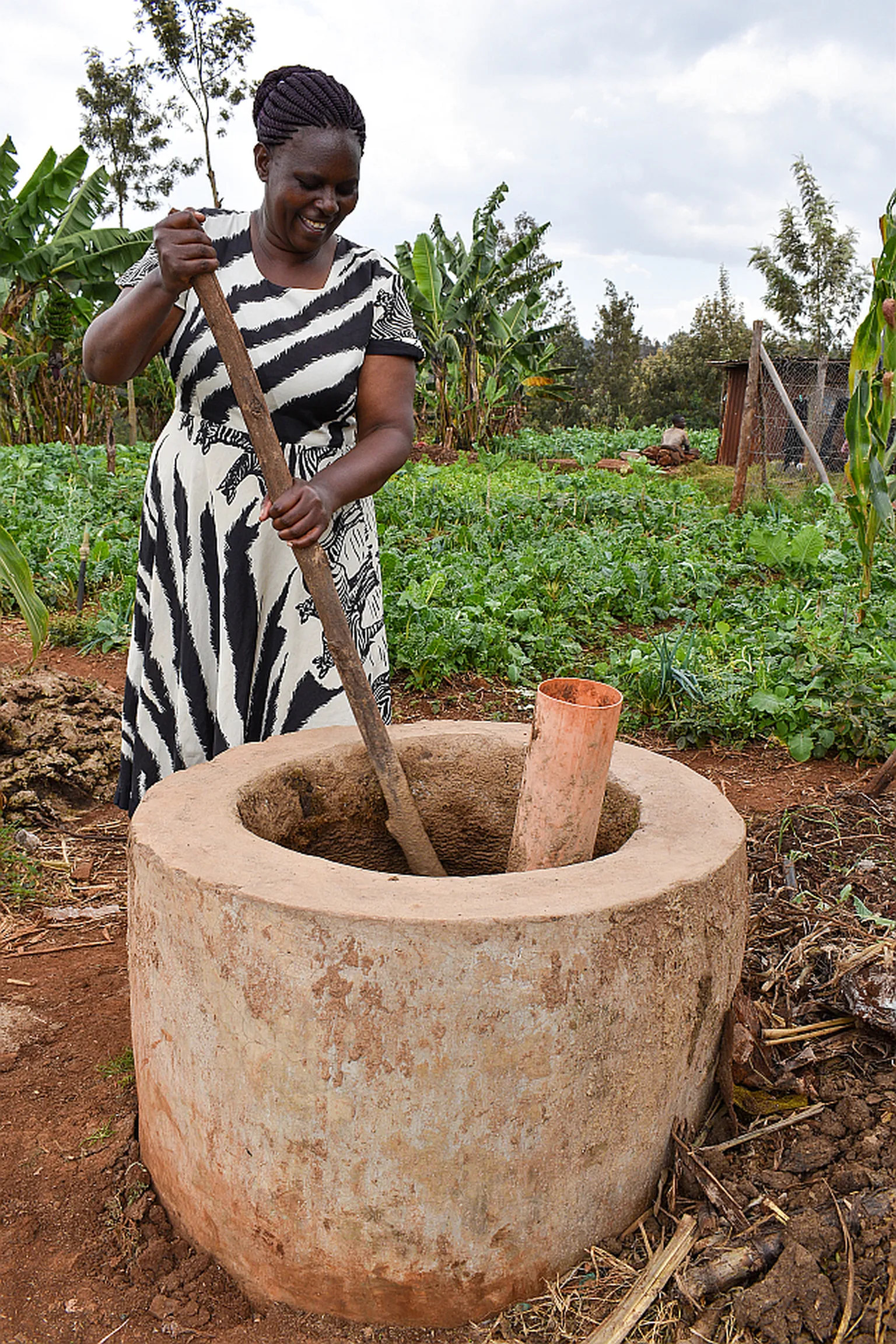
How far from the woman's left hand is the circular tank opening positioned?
0.47 metres

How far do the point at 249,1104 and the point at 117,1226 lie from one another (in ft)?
1.55

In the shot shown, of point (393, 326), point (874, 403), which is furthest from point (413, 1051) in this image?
point (874, 403)

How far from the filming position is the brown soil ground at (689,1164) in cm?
152

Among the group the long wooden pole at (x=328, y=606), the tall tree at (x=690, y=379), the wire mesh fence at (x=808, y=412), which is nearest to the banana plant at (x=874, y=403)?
the long wooden pole at (x=328, y=606)

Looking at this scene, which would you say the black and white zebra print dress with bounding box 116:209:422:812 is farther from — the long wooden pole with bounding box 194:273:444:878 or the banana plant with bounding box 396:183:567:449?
the banana plant with bounding box 396:183:567:449

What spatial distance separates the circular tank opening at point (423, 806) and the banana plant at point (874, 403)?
4.19ft

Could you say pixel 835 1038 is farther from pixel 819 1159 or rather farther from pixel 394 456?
pixel 394 456

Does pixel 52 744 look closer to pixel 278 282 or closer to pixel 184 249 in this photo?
pixel 278 282

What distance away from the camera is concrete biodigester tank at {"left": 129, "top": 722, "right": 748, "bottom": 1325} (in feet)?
4.56

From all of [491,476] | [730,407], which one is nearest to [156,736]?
[491,476]

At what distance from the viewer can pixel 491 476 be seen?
406 inches

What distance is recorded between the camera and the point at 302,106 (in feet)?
5.82

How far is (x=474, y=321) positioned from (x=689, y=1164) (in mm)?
13046

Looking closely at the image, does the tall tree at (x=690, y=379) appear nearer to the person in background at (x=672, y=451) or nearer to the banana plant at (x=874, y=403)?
the person in background at (x=672, y=451)
